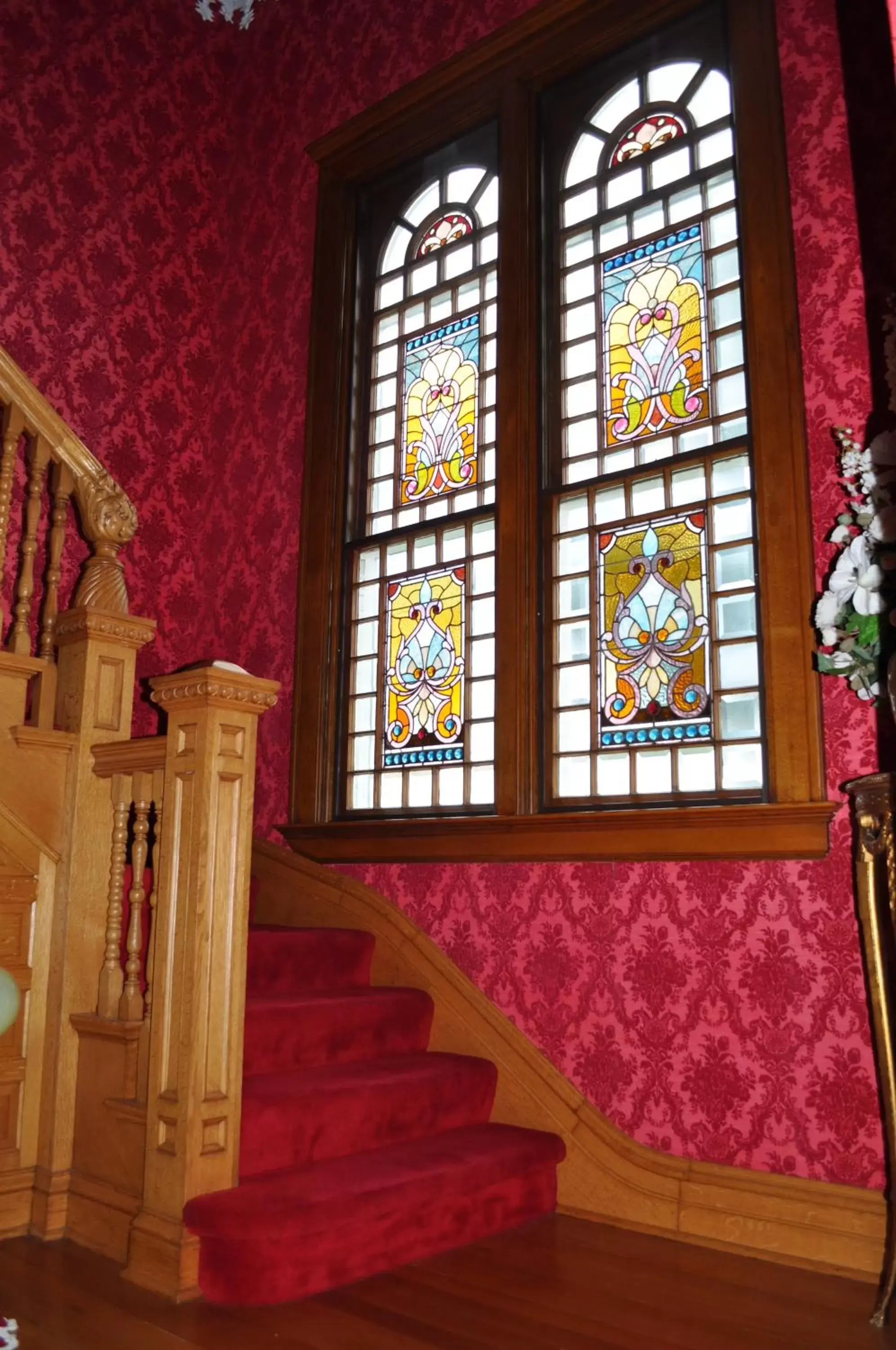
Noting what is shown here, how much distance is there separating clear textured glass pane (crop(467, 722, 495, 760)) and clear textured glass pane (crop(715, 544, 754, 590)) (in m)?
1.01

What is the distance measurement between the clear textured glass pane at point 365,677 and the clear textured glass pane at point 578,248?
1763 mm

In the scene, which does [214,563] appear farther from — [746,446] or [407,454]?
[746,446]

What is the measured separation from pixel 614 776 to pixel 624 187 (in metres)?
2.22

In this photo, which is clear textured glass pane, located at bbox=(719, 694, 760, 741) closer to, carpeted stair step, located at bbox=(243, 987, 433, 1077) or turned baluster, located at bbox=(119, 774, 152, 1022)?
carpeted stair step, located at bbox=(243, 987, 433, 1077)

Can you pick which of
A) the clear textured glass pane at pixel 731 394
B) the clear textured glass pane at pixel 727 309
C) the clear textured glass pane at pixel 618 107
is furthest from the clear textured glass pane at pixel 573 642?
the clear textured glass pane at pixel 618 107

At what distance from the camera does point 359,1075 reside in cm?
336

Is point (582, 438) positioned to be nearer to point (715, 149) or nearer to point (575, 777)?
point (715, 149)

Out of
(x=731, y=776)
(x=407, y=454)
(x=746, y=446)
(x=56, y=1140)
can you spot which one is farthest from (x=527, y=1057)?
(x=407, y=454)

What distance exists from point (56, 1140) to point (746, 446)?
9.61 feet

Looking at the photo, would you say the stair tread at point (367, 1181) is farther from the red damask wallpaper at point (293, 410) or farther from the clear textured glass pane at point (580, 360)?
the clear textured glass pane at point (580, 360)

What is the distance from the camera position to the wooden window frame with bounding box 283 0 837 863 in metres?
3.33

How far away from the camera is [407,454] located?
4.75m

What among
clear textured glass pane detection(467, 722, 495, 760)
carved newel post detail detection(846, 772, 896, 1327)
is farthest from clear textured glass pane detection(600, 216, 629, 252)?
carved newel post detail detection(846, 772, 896, 1327)

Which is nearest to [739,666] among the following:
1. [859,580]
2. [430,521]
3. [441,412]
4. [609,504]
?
[859,580]
